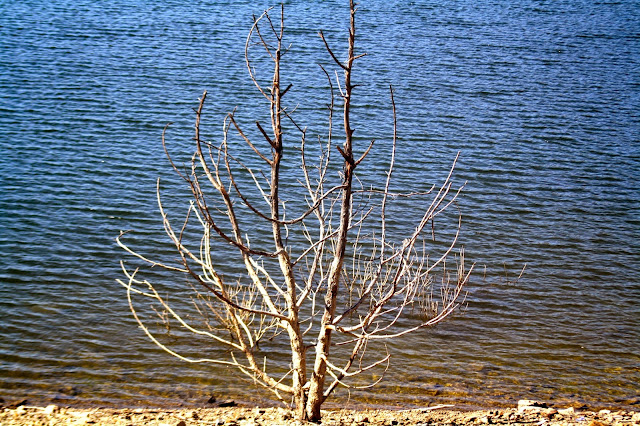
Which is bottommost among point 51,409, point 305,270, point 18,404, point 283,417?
point 305,270

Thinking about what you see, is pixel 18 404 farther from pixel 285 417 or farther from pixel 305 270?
pixel 305 270

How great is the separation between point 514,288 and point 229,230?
5087 mm

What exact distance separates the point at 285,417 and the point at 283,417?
0.05 meters

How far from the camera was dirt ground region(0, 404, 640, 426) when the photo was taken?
7.40m

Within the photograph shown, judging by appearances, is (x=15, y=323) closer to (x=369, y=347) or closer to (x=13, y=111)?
(x=369, y=347)

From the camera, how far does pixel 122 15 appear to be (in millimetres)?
28266

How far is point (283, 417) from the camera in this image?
7.43 meters

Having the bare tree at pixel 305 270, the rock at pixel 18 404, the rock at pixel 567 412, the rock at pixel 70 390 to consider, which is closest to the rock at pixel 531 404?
the rock at pixel 567 412

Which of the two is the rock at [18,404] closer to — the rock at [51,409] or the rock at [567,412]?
the rock at [51,409]

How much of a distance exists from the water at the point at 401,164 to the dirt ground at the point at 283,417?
0.50 meters

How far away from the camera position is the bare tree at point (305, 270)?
6.04 metres

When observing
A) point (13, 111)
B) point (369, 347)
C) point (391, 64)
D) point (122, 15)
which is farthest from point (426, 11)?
point (369, 347)

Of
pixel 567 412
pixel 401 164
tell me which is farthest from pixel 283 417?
pixel 401 164

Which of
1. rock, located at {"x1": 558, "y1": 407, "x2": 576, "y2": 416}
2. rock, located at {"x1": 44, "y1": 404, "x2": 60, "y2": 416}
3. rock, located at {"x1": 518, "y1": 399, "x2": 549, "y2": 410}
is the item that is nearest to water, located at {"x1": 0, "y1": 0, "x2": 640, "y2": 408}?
rock, located at {"x1": 518, "y1": 399, "x2": 549, "y2": 410}
